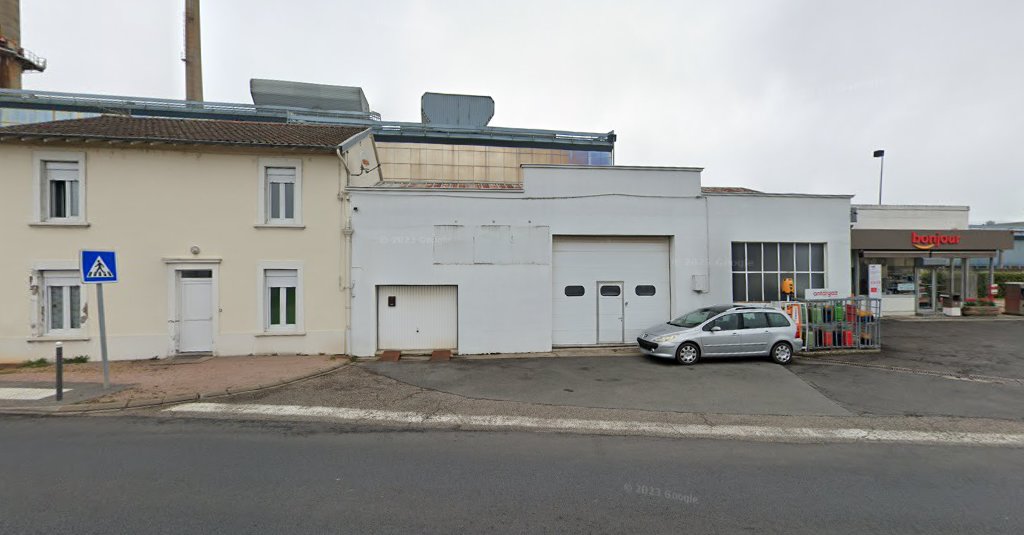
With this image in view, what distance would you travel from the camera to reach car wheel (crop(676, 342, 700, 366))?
33.6ft

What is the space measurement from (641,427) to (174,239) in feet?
39.3

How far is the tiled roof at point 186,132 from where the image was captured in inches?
409

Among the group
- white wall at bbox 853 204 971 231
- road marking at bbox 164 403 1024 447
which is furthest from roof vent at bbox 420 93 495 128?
road marking at bbox 164 403 1024 447

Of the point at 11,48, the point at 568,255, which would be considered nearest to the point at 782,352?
the point at 568,255

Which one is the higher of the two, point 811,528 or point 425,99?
point 425,99

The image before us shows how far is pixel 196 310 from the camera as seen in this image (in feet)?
36.1

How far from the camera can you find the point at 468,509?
3814mm

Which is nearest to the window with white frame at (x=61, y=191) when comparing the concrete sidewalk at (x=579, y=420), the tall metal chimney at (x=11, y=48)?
the concrete sidewalk at (x=579, y=420)

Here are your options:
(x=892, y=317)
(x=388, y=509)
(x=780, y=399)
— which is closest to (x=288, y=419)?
(x=388, y=509)

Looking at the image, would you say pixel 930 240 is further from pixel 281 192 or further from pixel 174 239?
pixel 174 239

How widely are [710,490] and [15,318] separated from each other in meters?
15.4

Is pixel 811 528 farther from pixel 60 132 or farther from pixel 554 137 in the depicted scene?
pixel 554 137

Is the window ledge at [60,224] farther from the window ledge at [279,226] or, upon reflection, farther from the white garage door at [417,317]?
the white garage door at [417,317]

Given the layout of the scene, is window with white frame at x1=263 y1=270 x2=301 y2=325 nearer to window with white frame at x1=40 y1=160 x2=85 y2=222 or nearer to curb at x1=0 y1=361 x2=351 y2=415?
curb at x1=0 y1=361 x2=351 y2=415
